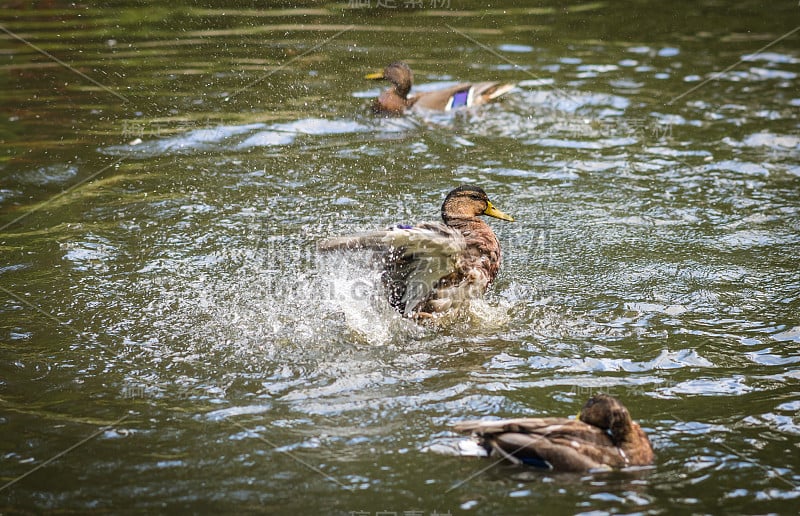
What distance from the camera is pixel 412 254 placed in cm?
557

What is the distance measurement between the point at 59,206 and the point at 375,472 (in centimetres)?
467

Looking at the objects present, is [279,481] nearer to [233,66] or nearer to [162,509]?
[162,509]

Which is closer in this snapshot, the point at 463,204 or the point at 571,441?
the point at 571,441

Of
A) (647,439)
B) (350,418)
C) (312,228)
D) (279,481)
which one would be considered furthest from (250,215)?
(647,439)

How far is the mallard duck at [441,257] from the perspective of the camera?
5.38m

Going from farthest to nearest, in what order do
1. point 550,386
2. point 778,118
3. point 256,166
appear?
point 778,118 < point 256,166 < point 550,386

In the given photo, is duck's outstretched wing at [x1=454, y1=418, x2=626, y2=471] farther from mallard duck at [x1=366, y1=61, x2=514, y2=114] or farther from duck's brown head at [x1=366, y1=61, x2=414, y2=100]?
duck's brown head at [x1=366, y1=61, x2=414, y2=100]

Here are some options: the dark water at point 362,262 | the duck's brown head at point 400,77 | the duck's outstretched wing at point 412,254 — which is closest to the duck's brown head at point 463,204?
the duck's outstretched wing at point 412,254

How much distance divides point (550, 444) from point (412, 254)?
1813 mm

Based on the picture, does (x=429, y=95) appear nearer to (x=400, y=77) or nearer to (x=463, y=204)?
(x=400, y=77)

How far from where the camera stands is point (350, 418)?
4.58 meters

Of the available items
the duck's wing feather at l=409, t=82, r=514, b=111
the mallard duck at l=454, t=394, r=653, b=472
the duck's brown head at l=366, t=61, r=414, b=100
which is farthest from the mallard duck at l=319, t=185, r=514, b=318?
the duck's brown head at l=366, t=61, r=414, b=100

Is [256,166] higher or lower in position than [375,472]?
higher

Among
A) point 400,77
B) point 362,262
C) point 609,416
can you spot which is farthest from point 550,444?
point 400,77
